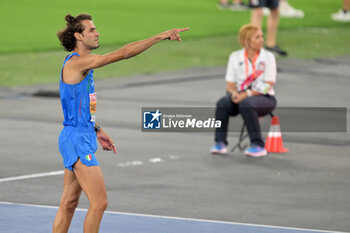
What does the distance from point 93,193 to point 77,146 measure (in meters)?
0.37

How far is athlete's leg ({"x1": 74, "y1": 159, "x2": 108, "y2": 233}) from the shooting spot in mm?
7168

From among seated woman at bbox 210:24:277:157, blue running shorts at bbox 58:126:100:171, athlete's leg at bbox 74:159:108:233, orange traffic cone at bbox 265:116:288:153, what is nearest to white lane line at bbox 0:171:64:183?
seated woman at bbox 210:24:277:157

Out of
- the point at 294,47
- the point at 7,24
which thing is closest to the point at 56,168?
the point at 294,47

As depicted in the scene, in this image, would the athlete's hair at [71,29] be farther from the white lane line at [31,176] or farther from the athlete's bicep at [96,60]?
the white lane line at [31,176]

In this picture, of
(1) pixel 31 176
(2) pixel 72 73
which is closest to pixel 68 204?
(2) pixel 72 73

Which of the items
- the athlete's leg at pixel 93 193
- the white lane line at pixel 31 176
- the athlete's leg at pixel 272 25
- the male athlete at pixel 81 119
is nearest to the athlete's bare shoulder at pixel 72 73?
the male athlete at pixel 81 119

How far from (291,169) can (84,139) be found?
4604 millimetres

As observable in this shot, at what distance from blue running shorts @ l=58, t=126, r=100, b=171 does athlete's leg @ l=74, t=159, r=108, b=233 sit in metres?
0.06

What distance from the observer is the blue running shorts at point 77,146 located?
726 centimetres

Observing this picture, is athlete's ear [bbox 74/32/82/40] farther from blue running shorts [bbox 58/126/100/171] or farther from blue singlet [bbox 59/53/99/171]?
blue running shorts [bbox 58/126/100/171]

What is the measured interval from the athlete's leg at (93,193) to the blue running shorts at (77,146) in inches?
2.5

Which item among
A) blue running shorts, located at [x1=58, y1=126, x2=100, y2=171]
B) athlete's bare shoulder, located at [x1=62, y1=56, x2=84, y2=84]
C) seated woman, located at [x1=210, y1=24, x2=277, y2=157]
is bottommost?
seated woman, located at [x1=210, y1=24, x2=277, y2=157]

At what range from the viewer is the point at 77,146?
7.27 m

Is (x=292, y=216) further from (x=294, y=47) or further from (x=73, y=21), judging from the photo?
(x=294, y=47)
